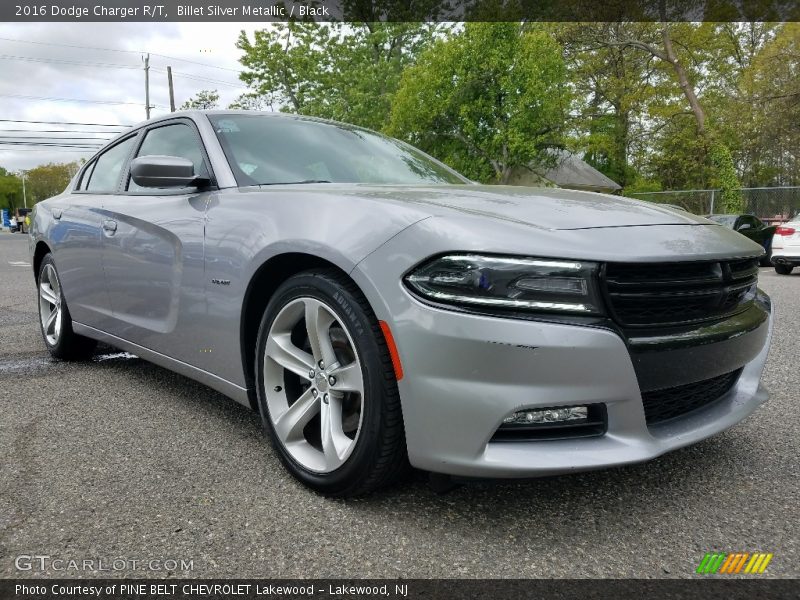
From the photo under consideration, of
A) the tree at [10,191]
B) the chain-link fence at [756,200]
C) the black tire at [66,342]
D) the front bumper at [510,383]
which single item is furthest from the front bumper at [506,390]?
the tree at [10,191]

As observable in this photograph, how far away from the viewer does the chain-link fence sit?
817 inches

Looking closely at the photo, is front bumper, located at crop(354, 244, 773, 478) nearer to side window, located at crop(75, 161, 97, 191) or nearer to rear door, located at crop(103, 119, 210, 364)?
rear door, located at crop(103, 119, 210, 364)

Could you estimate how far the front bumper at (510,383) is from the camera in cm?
175

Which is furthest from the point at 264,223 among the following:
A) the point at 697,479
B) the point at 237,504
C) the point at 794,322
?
the point at 794,322

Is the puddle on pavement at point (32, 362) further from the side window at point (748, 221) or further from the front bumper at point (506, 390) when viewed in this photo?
the side window at point (748, 221)

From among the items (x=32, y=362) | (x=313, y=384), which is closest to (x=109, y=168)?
(x=32, y=362)

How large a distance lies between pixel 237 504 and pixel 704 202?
81.5ft

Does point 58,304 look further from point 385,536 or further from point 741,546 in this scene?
point 741,546

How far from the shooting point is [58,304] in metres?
4.29

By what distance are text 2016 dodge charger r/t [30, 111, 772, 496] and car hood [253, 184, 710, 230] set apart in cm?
1

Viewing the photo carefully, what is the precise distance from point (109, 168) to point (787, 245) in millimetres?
11506

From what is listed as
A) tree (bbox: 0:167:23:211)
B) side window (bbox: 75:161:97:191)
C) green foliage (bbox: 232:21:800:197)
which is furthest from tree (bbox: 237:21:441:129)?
tree (bbox: 0:167:23:211)

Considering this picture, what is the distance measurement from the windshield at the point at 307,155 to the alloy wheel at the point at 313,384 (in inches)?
32.0

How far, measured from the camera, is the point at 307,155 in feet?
10.1
